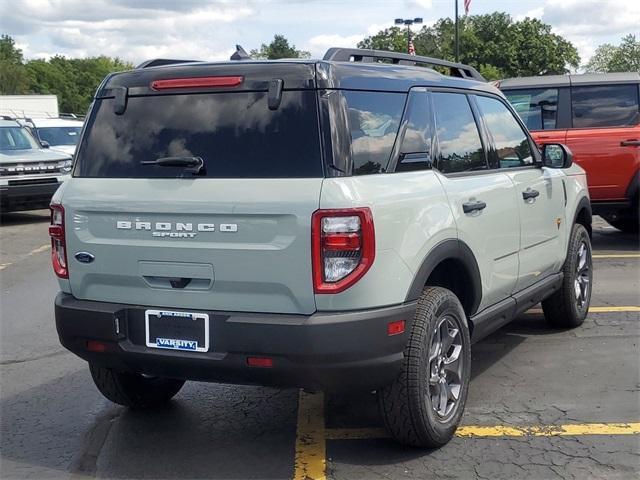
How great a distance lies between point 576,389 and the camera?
15.7ft

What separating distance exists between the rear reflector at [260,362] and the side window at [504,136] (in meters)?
2.09

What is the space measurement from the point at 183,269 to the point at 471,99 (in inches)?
86.3

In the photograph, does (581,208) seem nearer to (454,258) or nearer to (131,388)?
(454,258)

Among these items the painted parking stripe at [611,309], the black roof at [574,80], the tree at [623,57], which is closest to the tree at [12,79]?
the tree at [623,57]

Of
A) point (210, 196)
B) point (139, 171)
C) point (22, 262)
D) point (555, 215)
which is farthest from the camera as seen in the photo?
point (22, 262)

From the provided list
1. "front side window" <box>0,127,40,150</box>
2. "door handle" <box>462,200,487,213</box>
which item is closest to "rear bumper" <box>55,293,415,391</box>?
"door handle" <box>462,200,487,213</box>

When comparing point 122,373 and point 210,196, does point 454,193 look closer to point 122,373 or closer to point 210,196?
point 210,196

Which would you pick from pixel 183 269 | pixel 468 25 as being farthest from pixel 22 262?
pixel 468 25

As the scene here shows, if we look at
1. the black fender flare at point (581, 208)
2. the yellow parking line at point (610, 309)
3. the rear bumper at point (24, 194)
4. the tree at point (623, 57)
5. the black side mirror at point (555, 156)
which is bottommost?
the yellow parking line at point (610, 309)

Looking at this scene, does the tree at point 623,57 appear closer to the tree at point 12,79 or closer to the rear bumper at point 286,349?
the rear bumper at point 286,349

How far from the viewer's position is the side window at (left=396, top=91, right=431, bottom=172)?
12.5 feet

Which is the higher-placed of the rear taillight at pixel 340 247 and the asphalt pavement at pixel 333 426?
the rear taillight at pixel 340 247

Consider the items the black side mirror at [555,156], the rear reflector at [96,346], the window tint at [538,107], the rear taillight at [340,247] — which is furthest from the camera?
the window tint at [538,107]

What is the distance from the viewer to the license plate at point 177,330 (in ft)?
11.5
